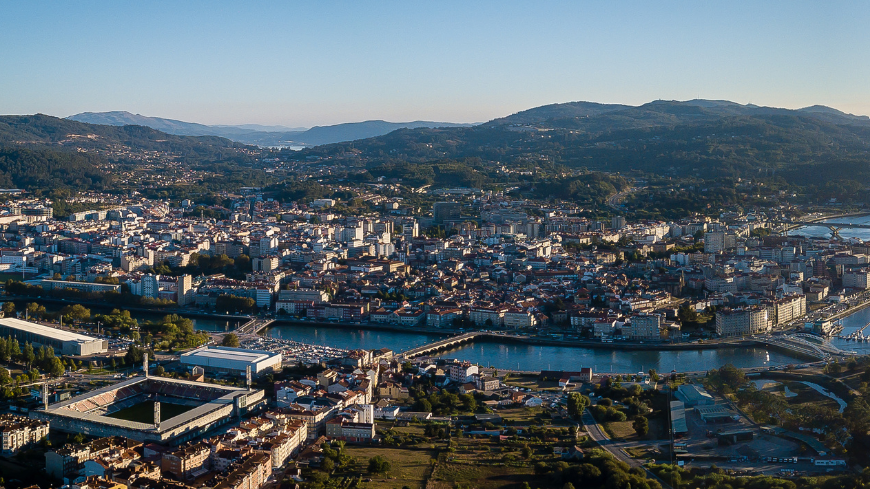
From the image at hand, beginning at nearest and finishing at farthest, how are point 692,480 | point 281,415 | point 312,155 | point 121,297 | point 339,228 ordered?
point 692,480
point 281,415
point 121,297
point 339,228
point 312,155

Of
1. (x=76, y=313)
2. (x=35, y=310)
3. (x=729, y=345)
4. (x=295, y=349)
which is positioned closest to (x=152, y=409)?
(x=295, y=349)

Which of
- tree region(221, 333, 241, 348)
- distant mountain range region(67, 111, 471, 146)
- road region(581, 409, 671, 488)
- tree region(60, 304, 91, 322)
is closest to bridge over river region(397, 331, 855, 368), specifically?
tree region(221, 333, 241, 348)

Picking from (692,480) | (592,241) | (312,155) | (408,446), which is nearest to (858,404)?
(692,480)

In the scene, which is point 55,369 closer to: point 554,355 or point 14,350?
point 14,350

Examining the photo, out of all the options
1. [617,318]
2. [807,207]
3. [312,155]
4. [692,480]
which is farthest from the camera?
[312,155]

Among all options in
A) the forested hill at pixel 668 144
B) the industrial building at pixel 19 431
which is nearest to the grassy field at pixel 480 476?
the industrial building at pixel 19 431

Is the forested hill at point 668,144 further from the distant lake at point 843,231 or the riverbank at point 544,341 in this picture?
the riverbank at point 544,341

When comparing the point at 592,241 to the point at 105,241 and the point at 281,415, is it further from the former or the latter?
the point at 281,415
